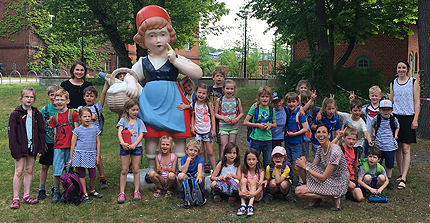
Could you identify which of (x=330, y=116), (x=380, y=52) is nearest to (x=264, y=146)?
(x=330, y=116)

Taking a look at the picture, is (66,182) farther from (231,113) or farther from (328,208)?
(328,208)

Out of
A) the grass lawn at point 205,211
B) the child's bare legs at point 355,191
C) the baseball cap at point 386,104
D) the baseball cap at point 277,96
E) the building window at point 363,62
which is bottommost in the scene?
the grass lawn at point 205,211

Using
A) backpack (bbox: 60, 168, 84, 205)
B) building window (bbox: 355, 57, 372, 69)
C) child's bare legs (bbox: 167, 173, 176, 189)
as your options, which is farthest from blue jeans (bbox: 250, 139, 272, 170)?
building window (bbox: 355, 57, 372, 69)

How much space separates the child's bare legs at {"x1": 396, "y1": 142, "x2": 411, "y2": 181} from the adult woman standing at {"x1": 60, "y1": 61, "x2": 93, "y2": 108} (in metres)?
4.77

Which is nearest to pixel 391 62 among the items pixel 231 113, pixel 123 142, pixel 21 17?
pixel 231 113

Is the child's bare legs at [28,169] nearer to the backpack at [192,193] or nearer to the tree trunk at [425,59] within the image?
the backpack at [192,193]

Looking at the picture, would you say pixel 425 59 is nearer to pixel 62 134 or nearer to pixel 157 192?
pixel 157 192

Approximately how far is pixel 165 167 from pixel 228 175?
872mm

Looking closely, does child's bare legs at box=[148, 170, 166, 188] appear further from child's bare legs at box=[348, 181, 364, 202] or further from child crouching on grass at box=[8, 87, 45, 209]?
child's bare legs at box=[348, 181, 364, 202]

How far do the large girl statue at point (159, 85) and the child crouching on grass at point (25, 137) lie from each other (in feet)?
3.87

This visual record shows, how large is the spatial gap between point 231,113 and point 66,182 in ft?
7.81

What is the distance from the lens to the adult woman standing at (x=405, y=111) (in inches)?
216

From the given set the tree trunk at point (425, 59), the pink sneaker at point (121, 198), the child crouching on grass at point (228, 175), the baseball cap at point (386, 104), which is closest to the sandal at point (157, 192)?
the pink sneaker at point (121, 198)

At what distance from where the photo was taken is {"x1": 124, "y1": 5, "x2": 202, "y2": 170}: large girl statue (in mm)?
4836
